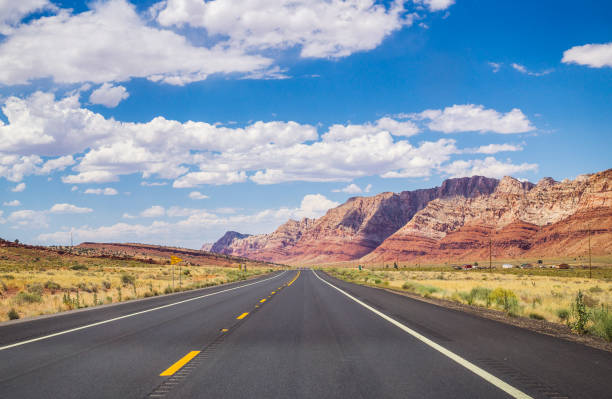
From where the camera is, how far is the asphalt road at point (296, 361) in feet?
18.0

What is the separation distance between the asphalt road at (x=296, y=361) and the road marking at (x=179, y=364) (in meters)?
0.01

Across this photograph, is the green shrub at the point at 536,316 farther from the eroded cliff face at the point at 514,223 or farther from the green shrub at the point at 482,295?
the eroded cliff face at the point at 514,223

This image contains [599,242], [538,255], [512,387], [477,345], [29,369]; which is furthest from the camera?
[538,255]

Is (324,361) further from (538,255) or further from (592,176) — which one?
(592,176)

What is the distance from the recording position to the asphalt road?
550cm

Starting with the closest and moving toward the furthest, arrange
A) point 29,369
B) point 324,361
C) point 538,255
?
point 29,369
point 324,361
point 538,255

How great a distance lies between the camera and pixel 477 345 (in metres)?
8.62

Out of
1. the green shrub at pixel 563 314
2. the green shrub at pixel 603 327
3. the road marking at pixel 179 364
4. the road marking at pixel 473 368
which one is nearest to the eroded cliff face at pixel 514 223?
the green shrub at pixel 563 314

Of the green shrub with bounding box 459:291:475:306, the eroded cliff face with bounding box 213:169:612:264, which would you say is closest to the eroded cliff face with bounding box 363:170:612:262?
the eroded cliff face with bounding box 213:169:612:264

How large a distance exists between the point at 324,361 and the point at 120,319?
27.2ft

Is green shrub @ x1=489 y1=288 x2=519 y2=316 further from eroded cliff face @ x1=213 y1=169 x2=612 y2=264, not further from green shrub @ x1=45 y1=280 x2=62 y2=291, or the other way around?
eroded cliff face @ x1=213 y1=169 x2=612 y2=264

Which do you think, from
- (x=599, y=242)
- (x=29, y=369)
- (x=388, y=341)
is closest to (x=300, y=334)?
(x=388, y=341)

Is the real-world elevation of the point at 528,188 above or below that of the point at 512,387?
above

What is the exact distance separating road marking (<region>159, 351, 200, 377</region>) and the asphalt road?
0.05 ft
